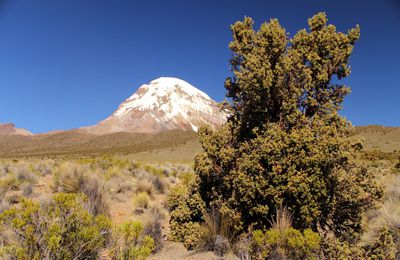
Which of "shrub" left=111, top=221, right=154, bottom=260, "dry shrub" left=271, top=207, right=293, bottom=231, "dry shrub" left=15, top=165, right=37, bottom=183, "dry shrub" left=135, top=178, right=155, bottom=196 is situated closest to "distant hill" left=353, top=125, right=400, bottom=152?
"dry shrub" left=135, top=178, right=155, bottom=196

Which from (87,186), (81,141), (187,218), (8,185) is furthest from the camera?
(81,141)

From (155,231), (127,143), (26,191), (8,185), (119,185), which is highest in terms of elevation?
(127,143)

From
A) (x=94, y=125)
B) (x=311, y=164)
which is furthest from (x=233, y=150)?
(x=94, y=125)

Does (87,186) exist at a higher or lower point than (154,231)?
higher

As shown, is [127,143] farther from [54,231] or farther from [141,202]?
[54,231]

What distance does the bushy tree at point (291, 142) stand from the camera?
628 centimetres

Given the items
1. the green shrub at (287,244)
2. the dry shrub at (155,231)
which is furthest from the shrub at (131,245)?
the dry shrub at (155,231)

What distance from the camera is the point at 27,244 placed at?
4.33 m

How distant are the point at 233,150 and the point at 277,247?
2388mm

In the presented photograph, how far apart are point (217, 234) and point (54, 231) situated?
11.9 feet

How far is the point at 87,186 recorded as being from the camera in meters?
9.86

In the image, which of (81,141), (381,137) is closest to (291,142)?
(381,137)

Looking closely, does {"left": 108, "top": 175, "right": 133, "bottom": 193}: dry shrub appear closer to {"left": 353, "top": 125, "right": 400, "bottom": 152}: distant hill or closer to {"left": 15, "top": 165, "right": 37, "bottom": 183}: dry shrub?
{"left": 15, "top": 165, "right": 37, "bottom": 183}: dry shrub

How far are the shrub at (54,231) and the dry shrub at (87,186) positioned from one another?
131 inches
